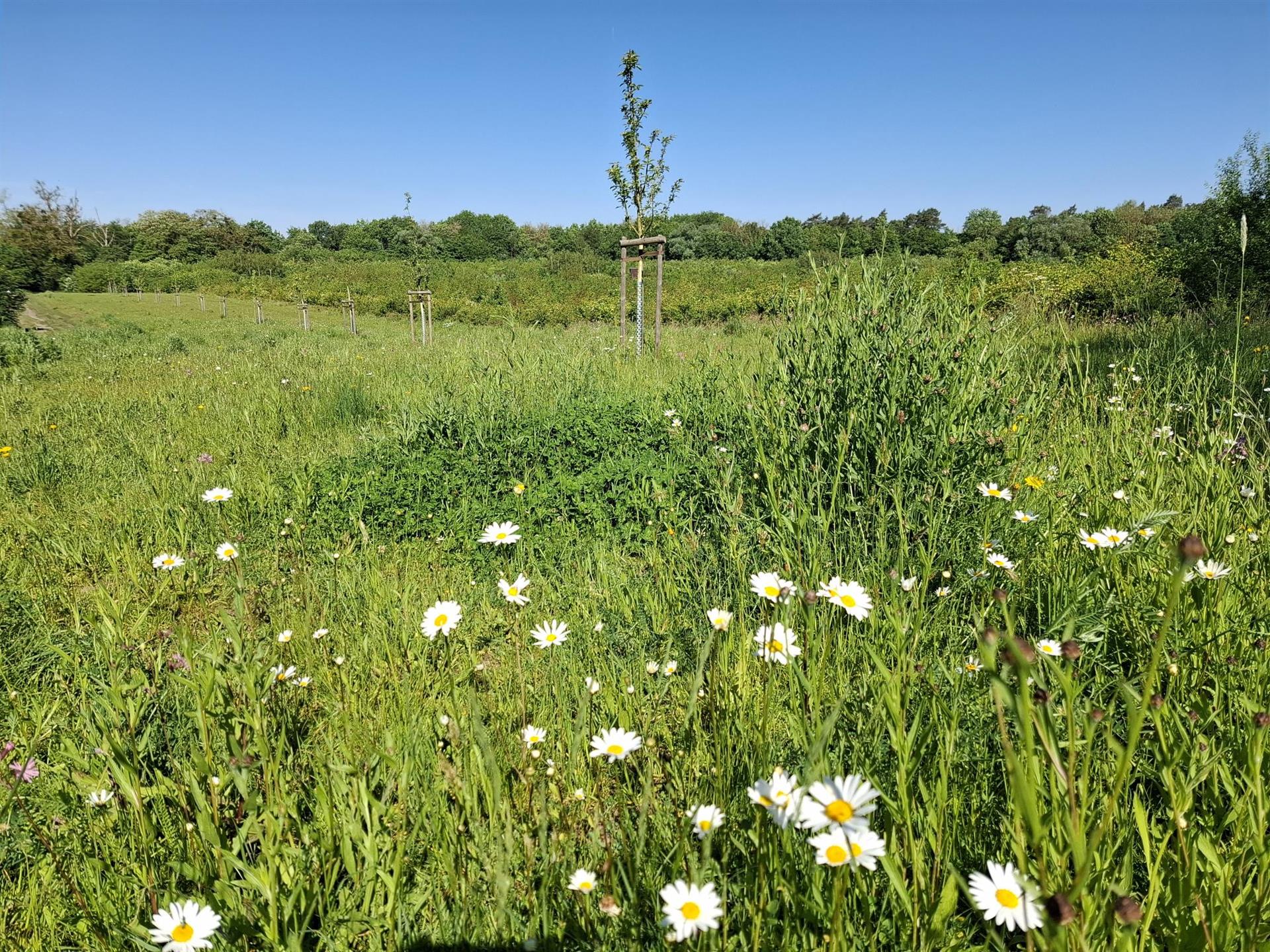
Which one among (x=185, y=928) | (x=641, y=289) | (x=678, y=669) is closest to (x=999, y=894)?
(x=678, y=669)

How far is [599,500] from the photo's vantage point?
339cm

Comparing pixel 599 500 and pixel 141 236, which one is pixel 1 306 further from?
pixel 141 236

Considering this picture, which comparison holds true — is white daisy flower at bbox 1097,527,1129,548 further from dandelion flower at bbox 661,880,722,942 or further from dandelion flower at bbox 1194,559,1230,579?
dandelion flower at bbox 661,880,722,942

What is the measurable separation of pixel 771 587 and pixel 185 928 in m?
1.27

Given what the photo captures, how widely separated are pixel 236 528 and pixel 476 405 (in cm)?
165

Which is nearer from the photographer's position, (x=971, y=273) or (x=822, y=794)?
(x=822, y=794)

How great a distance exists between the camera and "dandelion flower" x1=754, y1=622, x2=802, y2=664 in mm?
1257

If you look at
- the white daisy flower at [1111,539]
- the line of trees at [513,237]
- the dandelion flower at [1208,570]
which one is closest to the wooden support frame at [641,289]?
the white daisy flower at [1111,539]

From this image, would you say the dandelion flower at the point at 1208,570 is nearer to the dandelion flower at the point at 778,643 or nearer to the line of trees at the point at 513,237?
the dandelion flower at the point at 778,643

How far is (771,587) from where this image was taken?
1.54 meters

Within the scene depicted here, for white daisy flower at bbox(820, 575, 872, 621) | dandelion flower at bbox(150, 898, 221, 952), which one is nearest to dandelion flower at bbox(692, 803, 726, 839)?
white daisy flower at bbox(820, 575, 872, 621)

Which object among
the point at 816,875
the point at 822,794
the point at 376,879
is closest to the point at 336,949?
the point at 376,879

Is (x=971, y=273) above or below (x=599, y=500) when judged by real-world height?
above

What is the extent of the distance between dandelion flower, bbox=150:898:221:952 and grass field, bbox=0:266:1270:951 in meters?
0.04
